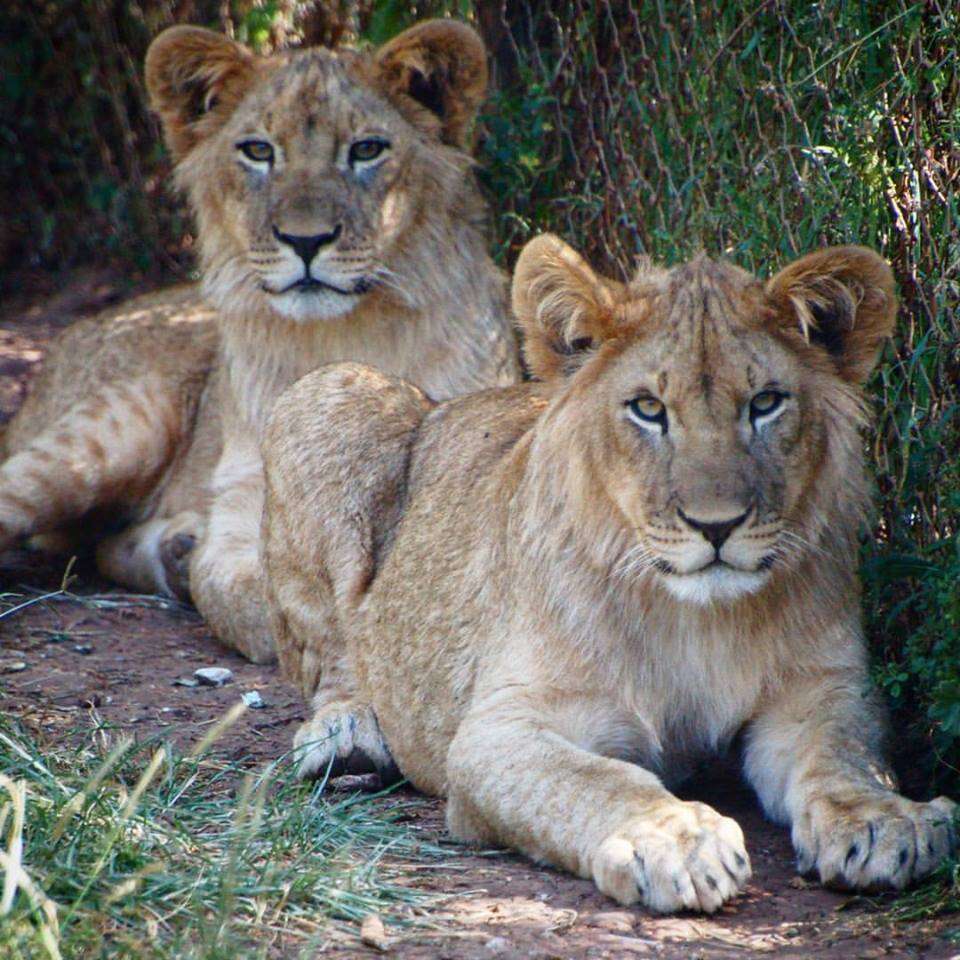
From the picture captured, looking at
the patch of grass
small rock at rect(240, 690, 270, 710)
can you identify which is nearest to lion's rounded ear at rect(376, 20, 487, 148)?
small rock at rect(240, 690, 270, 710)

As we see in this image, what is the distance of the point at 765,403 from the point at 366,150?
292 centimetres

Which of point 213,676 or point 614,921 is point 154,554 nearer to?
point 213,676

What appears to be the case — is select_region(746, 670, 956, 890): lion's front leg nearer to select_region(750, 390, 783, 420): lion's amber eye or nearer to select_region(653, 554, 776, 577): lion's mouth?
select_region(653, 554, 776, 577): lion's mouth

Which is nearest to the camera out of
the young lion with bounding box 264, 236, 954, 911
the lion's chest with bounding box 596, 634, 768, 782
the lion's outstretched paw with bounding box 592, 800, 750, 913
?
the lion's outstretched paw with bounding box 592, 800, 750, 913

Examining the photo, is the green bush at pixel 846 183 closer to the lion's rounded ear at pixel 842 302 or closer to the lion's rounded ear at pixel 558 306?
the lion's rounded ear at pixel 842 302

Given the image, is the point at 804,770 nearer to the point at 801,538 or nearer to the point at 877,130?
the point at 801,538

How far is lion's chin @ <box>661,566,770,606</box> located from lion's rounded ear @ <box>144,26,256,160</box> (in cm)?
360

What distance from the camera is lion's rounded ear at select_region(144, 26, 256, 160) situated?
6680 millimetres

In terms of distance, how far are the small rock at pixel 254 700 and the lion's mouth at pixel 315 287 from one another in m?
1.53

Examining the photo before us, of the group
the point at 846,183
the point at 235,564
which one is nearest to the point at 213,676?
the point at 235,564

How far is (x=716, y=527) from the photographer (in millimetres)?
3885

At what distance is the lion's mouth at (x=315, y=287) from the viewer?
6.43 m

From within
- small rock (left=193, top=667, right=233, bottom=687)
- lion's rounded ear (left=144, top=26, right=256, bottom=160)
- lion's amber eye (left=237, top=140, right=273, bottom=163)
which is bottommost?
small rock (left=193, top=667, right=233, bottom=687)

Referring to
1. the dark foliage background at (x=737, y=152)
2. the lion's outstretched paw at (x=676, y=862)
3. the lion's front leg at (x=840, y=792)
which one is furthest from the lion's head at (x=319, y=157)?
the lion's outstretched paw at (x=676, y=862)
